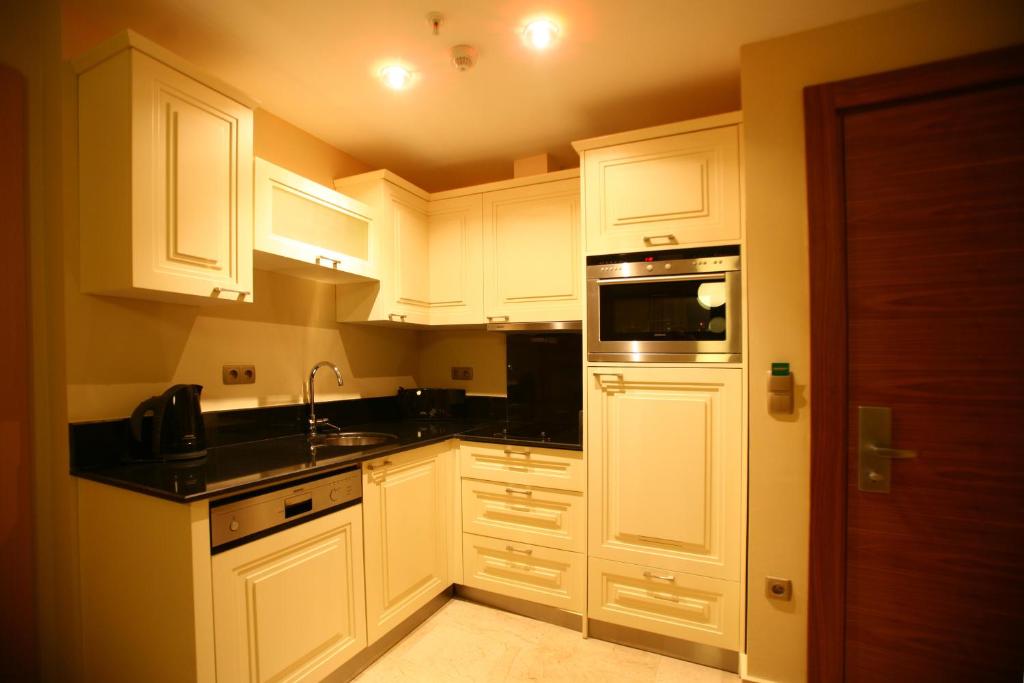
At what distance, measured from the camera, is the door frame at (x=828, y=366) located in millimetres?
1536

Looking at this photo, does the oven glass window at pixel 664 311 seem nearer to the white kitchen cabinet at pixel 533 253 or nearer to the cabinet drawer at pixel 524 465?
the white kitchen cabinet at pixel 533 253

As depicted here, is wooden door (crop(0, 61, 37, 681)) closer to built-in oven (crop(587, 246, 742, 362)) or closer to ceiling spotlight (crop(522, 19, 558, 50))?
ceiling spotlight (crop(522, 19, 558, 50))

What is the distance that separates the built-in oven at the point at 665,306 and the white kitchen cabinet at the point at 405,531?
100cm

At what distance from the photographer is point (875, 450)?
1.49 metres

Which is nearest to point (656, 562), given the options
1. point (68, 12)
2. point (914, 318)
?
point (914, 318)

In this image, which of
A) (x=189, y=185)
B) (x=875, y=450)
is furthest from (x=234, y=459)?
(x=875, y=450)

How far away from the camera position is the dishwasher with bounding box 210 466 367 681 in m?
1.31

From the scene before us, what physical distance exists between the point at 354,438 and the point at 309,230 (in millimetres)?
1098

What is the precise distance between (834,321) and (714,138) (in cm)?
88

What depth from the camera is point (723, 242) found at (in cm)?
182

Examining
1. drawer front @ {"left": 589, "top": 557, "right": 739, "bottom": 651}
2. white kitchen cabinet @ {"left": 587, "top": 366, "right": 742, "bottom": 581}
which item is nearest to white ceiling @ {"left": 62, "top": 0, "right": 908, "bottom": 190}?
white kitchen cabinet @ {"left": 587, "top": 366, "right": 742, "bottom": 581}

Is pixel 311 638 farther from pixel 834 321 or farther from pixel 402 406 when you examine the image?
pixel 834 321

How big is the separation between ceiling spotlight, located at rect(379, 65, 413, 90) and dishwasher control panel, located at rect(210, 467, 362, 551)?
166 centimetres

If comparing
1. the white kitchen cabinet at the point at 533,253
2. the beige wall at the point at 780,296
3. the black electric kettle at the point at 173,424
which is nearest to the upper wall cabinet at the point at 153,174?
the black electric kettle at the point at 173,424
